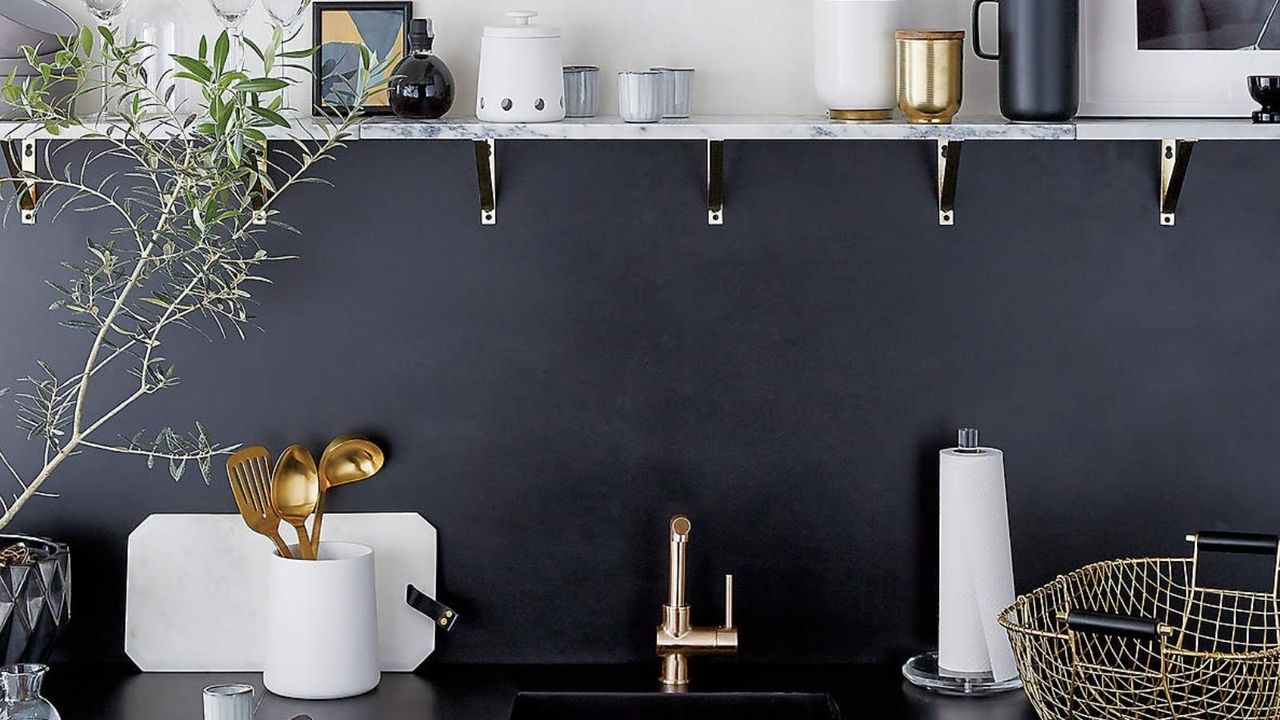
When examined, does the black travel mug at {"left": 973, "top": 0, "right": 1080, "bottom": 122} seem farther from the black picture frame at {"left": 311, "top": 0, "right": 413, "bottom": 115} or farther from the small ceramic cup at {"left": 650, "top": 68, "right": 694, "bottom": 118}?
the black picture frame at {"left": 311, "top": 0, "right": 413, "bottom": 115}

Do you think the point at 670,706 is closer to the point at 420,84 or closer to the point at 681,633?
the point at 681,633

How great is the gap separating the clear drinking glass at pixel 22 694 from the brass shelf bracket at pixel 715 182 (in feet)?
3.32

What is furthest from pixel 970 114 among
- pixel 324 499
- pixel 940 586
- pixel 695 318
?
pixel 324 499

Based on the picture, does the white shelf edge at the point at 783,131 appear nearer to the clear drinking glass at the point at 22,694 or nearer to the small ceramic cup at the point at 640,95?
the small ceramic cup at the point at 640,95

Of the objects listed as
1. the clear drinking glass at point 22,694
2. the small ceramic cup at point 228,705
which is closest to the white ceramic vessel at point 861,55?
the small ceramic cup at point 228,705

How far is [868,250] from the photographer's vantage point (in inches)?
75.9

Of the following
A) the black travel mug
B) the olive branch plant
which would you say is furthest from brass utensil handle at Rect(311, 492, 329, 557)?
the black travel mug

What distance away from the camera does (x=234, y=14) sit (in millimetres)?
1749

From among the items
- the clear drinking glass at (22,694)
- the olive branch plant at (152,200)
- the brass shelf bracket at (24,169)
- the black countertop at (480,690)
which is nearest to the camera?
the clear drinking glass at (22,694)

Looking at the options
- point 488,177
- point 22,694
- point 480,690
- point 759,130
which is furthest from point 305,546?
point 759,130

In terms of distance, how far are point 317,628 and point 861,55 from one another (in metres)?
1.01

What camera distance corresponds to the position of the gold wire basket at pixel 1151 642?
1.58 meters

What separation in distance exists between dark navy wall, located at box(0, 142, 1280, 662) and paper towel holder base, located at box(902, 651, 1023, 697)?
4.0 inches

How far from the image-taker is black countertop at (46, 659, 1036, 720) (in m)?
1.79
